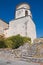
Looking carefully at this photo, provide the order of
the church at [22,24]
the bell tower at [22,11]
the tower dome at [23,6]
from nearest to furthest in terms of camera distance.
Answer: the church at [22,24]
the bell tower at [22,11]
the tower dome at [23,6]

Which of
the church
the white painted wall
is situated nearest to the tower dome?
the church

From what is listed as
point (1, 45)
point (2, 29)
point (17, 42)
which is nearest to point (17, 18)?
point (2, 29)

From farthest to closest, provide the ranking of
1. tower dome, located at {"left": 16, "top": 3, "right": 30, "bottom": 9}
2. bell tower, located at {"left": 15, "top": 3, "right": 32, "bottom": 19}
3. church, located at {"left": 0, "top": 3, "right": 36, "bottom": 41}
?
tower dome, located at {"left": 16, "top": 3, "right": 30, "bottom": 9} < bell tower, located at {"left": 15, "top": 3, "right": 32, "bottom": 19} < church, located at {"left": 0, "top": 3, "right": 36, "bottom": 41}

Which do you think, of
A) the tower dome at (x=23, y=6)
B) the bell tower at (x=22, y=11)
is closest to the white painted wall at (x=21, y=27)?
the bell tower at (x=22, y=11)

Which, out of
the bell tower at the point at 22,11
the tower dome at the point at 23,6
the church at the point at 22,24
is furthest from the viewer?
the tower dome at the point at 23,6

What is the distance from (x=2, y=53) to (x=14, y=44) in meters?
6.15

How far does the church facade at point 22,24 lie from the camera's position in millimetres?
30750

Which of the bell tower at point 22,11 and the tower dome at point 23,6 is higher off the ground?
the tower dome at point 23,6

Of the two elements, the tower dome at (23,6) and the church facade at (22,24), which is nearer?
the church facade at (22,24)

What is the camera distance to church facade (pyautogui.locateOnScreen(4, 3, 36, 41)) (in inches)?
1211

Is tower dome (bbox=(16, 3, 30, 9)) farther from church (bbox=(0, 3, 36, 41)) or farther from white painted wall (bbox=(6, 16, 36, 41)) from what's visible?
white painted wall (bbox=(6, 16, 36, 41))

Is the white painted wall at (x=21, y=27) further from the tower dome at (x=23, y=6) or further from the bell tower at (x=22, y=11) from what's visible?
the tower dome at (x=23, y=6)

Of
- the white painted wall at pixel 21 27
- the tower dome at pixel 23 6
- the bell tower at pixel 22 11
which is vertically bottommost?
the white painted wall at pixel 21 27

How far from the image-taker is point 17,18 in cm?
3347
